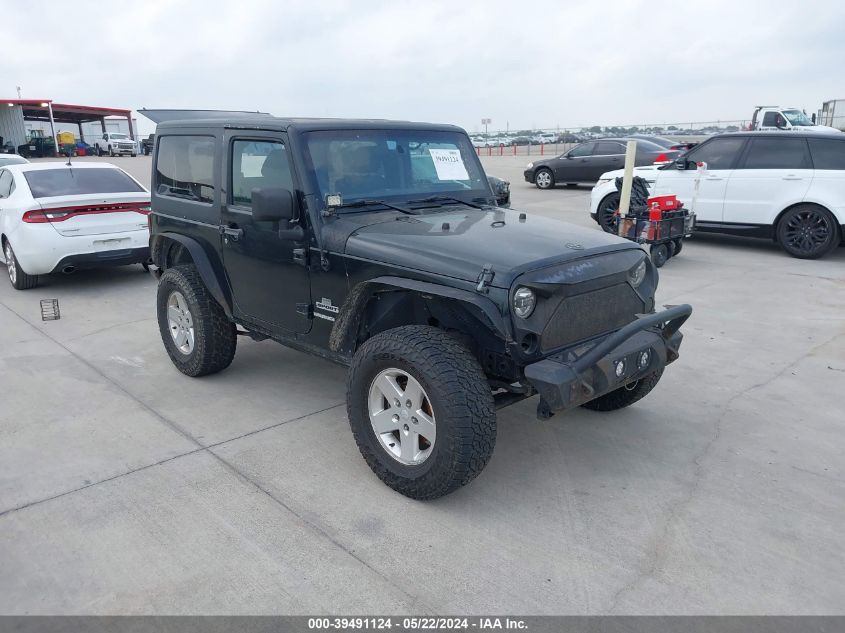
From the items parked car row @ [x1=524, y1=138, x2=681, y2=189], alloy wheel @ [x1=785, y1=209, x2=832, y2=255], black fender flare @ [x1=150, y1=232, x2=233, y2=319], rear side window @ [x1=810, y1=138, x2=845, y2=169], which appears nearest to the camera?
black fender flare @ [x1=150, y1=232, x2=233, y2=319]

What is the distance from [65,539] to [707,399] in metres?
4.22

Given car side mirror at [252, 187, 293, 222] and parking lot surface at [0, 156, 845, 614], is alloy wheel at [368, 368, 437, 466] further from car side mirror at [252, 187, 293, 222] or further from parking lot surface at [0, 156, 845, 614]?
car side mirror at [252, 187, 293, 222]

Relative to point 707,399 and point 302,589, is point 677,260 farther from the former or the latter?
point 302,589

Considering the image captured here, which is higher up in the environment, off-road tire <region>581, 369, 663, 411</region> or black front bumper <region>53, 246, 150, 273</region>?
black front bumper <region>53, 246, 150, 273</region>

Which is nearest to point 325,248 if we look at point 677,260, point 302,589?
point 302,589

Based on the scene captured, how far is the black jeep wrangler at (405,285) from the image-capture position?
11.0 feet

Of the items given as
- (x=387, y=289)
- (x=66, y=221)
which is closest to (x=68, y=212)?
(x=66, y=221)

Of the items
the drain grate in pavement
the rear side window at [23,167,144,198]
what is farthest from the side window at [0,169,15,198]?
the drain grate in pavement

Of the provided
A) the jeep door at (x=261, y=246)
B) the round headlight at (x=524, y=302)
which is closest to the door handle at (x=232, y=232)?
the jeep door at (x=261, y=246)

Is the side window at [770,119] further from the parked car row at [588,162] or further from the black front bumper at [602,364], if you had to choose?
the black front bumper at [602,364]

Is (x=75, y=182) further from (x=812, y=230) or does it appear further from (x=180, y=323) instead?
(x=812, y=230)

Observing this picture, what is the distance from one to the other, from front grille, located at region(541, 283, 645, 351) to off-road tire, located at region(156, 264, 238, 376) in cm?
273

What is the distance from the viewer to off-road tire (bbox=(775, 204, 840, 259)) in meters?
9.56

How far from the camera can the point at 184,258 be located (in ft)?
18.2
